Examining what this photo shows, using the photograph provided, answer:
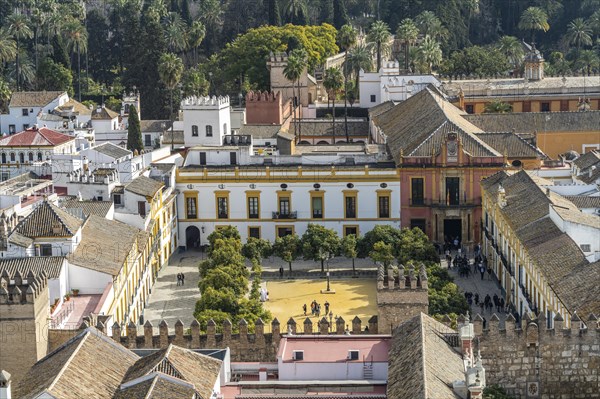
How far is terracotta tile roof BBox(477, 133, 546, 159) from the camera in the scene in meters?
86.5

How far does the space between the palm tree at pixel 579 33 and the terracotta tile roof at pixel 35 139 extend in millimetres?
69056

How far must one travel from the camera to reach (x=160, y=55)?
13025 cm

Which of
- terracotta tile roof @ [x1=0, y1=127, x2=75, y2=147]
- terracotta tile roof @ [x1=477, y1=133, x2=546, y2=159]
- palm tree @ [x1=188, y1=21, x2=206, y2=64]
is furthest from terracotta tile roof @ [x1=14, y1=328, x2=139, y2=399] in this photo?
palm tree @ [x1=188, y1=21, x2=206, y2=64]

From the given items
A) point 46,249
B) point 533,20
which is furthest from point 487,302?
point 533,20

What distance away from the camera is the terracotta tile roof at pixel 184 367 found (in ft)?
126

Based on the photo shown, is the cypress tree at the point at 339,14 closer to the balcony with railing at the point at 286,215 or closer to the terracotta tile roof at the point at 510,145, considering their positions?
the terracotta tile roof at the point at 510,145

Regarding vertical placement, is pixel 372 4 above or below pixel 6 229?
above

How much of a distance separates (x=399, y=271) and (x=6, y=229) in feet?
81.1

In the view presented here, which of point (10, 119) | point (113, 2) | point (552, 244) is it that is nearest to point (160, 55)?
point (10, 119)

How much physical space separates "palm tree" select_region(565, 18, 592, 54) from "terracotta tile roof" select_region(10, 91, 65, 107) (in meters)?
60.1

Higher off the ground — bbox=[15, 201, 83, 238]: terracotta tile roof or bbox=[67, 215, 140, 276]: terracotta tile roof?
bbox=[15, 201, 83, 238]: terracotta tile roof

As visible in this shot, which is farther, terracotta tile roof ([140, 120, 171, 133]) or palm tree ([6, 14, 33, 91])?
palm tree ([6, 14, 33, 91])

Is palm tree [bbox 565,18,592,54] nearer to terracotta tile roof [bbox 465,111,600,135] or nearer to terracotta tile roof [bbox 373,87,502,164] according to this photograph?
terracotta tile roof [bbox 373,87,502,164]

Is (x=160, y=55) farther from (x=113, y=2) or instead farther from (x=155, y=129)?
(x=113, y=2)
